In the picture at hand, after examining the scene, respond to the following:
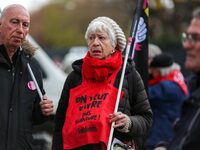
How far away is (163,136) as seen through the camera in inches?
255

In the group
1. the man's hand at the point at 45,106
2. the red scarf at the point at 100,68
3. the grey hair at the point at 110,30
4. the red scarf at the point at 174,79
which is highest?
the grey hair at the point at 110,30

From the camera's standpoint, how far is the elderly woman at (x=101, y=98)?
171 inches

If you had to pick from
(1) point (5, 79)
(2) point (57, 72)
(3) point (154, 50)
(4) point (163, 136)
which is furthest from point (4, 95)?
(2) point (57, 72)

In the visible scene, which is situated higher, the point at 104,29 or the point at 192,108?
the point at 104,29

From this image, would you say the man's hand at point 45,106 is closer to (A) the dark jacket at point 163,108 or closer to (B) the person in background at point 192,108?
(B) the person in background at point 192,108

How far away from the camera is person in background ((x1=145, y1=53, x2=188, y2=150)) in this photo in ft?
21.3

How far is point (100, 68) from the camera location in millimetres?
4383

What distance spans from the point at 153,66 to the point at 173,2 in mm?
23106

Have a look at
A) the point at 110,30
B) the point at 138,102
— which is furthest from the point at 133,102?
the point at 110,30

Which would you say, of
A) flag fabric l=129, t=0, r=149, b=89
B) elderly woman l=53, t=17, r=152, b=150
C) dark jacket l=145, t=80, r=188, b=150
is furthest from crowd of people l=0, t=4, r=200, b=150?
dark jacket l=145, t=80, r=188, b=150

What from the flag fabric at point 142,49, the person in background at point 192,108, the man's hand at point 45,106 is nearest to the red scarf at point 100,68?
the man's hand at point 45,106

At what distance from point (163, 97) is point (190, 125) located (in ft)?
11.2

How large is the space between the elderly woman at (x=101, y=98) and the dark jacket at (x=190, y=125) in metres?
0.97

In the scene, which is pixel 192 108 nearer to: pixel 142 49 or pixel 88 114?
pixel 88 114
